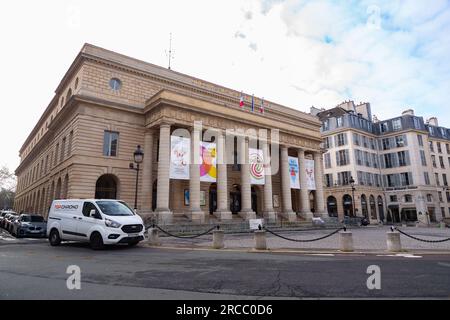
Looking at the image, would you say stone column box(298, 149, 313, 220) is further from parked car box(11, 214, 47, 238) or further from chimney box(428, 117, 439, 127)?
chimney box(428, 117, 439, 127)

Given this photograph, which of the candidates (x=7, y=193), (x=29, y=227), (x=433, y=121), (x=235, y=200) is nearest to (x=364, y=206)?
(x=235, y=200)

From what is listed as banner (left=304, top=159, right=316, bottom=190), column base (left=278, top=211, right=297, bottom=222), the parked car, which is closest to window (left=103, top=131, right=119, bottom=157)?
the parked car

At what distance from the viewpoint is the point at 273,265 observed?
27.2ft

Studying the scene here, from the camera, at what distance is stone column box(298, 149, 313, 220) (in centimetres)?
3531

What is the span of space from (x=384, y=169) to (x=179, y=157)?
4571 cm

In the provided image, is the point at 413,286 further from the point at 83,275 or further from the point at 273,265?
the point at 83,275

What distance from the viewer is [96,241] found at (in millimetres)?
12133

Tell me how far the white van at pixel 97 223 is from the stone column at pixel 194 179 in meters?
12.3

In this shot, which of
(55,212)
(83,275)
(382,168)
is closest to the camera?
(83,275)

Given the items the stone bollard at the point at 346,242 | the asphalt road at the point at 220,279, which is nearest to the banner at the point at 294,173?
the stone bollard at the point at 346,242

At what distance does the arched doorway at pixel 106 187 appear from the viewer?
26.7 m

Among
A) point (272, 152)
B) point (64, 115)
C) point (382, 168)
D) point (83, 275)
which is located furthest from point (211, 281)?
point (382, 168)

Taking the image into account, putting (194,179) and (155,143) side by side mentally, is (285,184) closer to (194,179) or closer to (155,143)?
(194,179)
